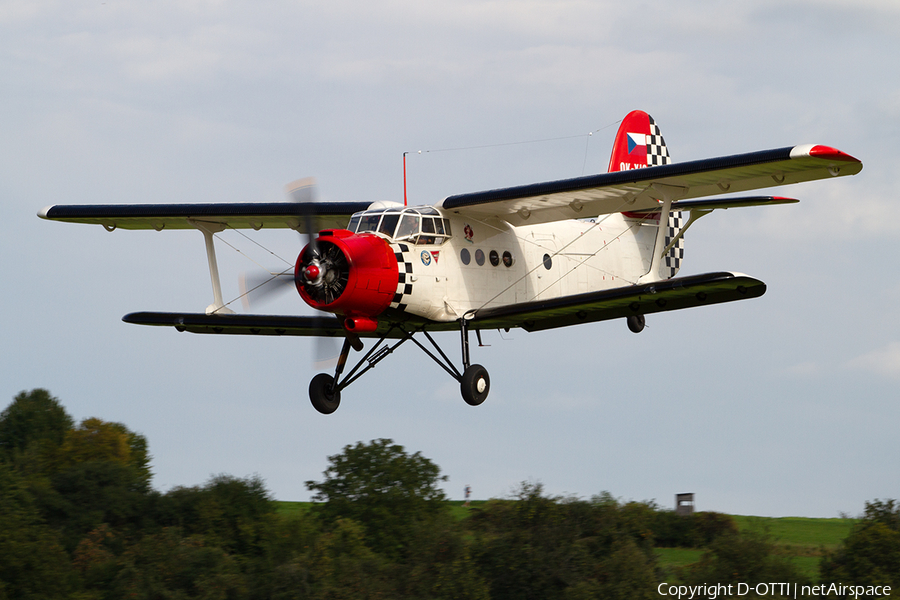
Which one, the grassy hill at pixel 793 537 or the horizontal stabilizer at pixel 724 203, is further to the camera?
the grassy hill at pixel 793 537

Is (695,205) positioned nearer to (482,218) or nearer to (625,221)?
(625,221)

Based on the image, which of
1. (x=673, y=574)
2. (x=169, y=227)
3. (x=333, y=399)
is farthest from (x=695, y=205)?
(x=673, y=574)

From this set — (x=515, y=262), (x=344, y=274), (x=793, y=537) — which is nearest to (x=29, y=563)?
(x=515, y=262)

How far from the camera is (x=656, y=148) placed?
2891cm

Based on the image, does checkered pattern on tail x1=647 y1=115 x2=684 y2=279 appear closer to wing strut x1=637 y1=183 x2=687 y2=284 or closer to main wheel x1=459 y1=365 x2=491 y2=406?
wing strut x1=637 y1=183 x2=687 y2=284

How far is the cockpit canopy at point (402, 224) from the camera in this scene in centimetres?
1962

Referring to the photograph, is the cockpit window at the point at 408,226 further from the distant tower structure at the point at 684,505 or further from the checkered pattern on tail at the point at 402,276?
the distant tower structure at the point at 684,505

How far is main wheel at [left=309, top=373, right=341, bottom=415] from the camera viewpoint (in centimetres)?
2058

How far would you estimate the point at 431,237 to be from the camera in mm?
20047

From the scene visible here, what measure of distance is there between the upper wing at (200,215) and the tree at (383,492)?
38.2 metres

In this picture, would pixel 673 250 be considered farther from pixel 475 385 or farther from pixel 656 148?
pixel 475 385

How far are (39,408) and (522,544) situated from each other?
55.1m

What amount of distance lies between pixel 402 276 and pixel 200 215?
6820 millimetres

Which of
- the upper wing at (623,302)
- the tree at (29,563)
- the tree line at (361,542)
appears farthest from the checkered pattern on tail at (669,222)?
the tree at (29,563)
